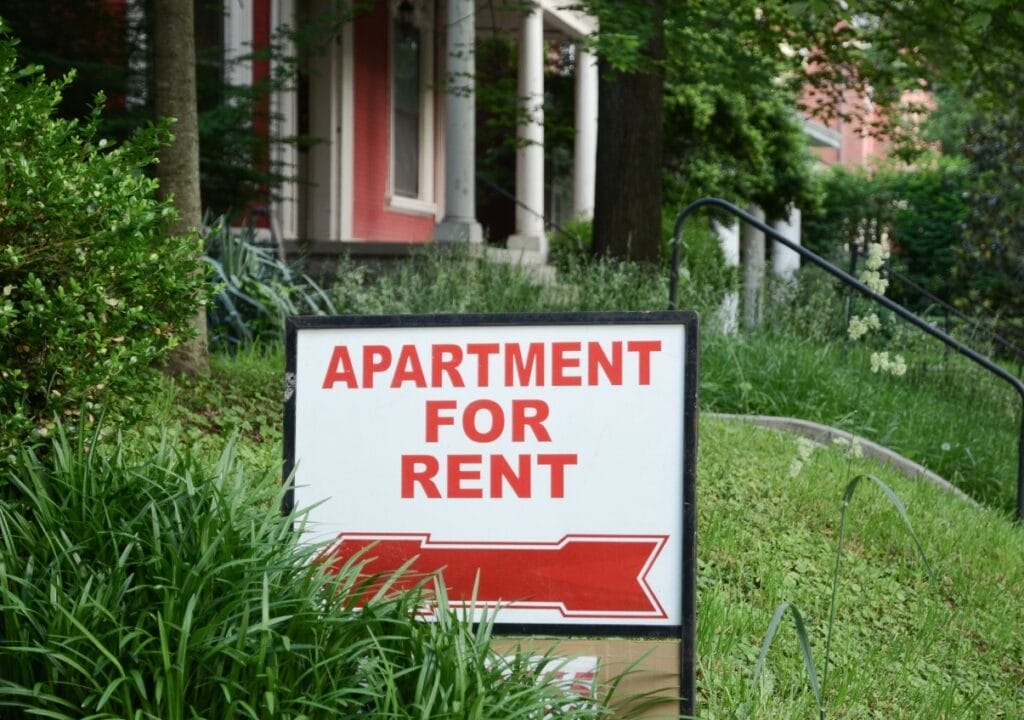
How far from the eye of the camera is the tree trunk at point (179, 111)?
686 cm

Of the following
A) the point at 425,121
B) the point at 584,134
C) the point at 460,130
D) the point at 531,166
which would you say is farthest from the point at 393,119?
the point at 460,130

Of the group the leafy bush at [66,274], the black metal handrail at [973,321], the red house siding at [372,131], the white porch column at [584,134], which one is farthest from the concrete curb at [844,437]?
the white porch column at [584,134]

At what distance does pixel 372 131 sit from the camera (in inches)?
611

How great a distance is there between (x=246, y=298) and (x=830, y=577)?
4450 mm

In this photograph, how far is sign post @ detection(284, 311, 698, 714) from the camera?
3.20 m

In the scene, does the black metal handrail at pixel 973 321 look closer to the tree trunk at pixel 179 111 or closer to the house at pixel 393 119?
the house at pixel 393 119

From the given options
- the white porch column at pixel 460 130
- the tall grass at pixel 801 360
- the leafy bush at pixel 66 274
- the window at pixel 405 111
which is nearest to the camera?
the leafy bush at pixel 66 274

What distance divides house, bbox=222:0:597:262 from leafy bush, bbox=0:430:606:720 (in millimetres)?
8223

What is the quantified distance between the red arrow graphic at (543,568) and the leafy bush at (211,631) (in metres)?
0.10

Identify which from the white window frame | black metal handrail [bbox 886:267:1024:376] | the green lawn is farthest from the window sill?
the green lawn

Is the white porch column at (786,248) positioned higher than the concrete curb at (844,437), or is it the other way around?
the white porch column at (786,248)

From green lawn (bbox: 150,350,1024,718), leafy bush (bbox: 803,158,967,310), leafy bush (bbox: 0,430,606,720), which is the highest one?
leafy bush (bbox: 803,158,967,310)

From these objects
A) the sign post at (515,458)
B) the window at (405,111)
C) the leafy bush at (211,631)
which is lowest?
the leafy bush at (211,631)

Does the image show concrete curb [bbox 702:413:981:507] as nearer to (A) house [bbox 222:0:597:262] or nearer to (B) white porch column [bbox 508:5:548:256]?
(A) house [bbox 222:0:597:262]
